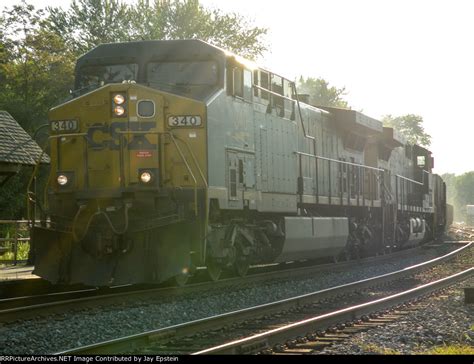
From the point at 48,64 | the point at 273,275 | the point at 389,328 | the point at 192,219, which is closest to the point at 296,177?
the point at 273,275

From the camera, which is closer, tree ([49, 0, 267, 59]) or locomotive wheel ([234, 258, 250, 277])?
locomotive wheel ([234, 258, 250, 277])

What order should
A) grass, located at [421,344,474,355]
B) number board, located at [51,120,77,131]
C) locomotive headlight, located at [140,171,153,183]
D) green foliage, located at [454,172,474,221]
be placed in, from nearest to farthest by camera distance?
grass, located at [421,344,474,355] → locomotive headlight, located at [140,171,153,183] → number board, located at [51,120,77,131] → green foliage, located at [454,172,474,221]

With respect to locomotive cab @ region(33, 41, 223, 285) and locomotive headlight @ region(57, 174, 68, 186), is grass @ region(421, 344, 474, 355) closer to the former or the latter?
locomotive cab @ region(33, 41, 223, 285)

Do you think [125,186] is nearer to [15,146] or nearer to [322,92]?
[15,146]

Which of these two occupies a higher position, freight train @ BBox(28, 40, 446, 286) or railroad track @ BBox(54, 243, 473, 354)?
freight train @ BBox(28, 40, 446, 286)

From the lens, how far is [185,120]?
447 inches

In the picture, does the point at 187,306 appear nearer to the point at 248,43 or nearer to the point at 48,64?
the point at 48,64

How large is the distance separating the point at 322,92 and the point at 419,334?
7884 cm

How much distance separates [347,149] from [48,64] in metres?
26.0

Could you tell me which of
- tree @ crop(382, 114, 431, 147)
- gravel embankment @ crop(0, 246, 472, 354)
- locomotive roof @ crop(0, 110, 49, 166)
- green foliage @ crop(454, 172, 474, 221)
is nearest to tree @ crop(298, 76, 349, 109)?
tree @ crop(382, 114, 431, 147)

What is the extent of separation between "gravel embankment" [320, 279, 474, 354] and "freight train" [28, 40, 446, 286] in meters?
Result: 3.41

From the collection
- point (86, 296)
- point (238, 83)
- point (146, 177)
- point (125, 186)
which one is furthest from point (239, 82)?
point (86, 296)

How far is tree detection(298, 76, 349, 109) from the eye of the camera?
8412cm

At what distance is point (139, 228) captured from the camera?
11055mm
